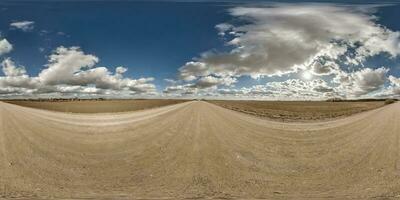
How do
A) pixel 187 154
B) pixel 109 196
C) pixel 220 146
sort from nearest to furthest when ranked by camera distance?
pixel 109 196 → pixel 187 154 → pixel 220 146

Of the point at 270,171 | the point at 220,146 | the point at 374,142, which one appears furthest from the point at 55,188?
the point at 374,142

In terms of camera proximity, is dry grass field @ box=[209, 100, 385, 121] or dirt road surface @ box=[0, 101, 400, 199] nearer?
dirt road surface @ box=[0, 101, 400, 199]

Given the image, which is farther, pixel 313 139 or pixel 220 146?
pixel 313 139

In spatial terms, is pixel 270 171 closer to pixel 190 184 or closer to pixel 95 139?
pixel 190 184

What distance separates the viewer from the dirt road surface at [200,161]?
29.7 ft

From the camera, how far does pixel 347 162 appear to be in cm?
1152

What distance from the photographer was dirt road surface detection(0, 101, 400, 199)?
906 cm

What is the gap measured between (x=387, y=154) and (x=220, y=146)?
171 inches

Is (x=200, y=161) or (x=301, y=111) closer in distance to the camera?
(x=200, y=161)

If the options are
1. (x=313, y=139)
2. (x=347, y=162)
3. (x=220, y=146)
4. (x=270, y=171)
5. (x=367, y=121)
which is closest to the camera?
(x=270, y=171)

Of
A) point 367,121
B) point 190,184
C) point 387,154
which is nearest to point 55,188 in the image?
point 190,184

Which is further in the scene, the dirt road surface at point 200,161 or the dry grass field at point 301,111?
the dry grass field at point 301,111

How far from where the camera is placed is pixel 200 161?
454 inches

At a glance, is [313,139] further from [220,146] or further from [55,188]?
[55,188]
